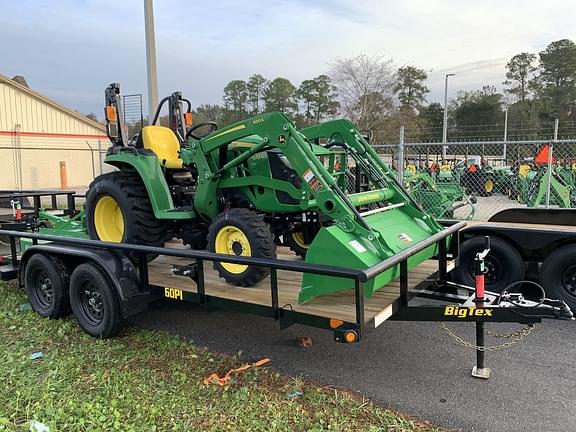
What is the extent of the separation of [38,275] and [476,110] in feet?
175

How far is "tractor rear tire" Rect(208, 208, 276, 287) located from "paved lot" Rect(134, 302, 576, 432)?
72cm

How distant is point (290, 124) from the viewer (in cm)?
411

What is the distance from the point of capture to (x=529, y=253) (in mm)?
5418

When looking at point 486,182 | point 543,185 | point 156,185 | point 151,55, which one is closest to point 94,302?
point 156,185

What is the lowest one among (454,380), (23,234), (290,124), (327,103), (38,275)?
(454,380)

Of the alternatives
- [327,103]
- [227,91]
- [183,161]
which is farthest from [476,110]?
[183,161]

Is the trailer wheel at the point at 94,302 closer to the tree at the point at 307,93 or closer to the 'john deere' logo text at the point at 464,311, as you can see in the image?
the 'john deere' logo text at the point at 464,311

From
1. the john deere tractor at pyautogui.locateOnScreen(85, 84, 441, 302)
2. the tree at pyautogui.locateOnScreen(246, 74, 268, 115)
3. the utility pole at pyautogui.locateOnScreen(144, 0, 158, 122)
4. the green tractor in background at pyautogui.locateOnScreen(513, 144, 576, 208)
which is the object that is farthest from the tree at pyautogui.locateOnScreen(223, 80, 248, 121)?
the john deere tractor at pyautogui.locateOnScreen(85, 84, 441, 302)

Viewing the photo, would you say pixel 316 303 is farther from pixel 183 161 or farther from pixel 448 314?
pixel 183 161

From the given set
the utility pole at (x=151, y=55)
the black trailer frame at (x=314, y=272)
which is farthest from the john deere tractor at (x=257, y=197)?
the utility pole at (x=151, y=55)

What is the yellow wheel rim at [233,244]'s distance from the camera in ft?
14.0

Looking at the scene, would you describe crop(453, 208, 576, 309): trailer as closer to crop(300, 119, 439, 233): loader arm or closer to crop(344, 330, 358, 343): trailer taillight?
crop(300, 119, 439, 233): loader arm

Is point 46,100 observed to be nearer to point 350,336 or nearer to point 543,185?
point 543,185

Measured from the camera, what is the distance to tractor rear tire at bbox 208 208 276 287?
4.17 metres
